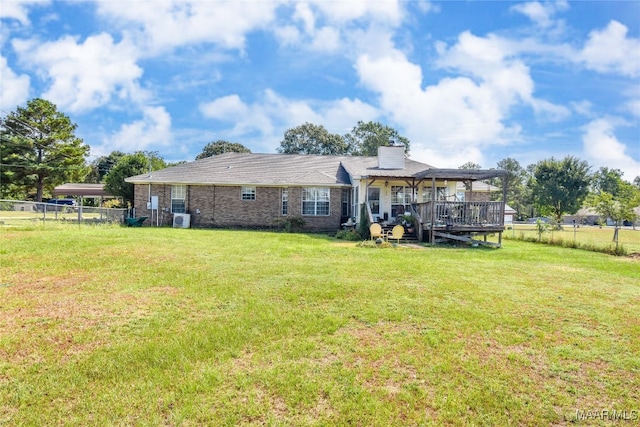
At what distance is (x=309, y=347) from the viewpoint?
4344 millimetres

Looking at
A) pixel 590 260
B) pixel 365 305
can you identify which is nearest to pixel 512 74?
pixel 590 260

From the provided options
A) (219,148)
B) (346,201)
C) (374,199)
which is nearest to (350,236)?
(374,199)

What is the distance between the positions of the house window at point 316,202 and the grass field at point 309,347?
13149 mm

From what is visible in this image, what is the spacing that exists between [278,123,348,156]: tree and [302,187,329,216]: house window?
28.1m

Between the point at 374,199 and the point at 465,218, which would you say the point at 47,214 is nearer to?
the point at 374,199

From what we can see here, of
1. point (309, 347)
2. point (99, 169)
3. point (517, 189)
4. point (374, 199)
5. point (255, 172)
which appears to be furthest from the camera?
point (517, 189)

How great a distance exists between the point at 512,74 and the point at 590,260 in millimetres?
7282

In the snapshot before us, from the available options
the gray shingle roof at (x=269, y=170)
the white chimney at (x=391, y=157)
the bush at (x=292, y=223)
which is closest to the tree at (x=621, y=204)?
the gray shingle roof at (x=269, y=170)

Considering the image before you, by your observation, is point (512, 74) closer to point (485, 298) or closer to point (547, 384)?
point (485, 298)

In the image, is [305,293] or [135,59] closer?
[305,293]

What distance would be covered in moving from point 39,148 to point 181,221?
22298 millimetres

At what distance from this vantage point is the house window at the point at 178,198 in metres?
21.6

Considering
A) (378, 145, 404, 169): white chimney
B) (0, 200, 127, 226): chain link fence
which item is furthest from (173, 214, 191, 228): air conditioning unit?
(378, 145, 404, 169): white chimney

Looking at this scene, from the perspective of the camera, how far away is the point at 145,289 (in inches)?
254
